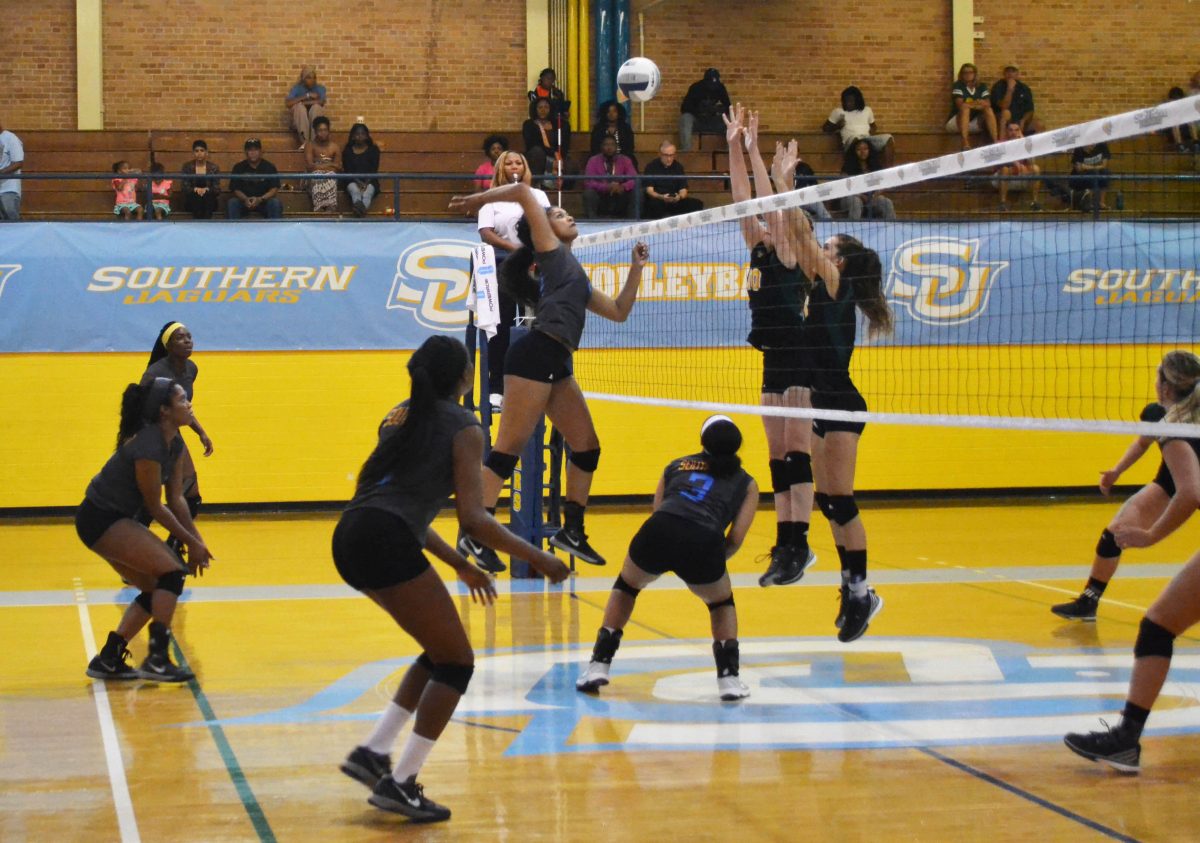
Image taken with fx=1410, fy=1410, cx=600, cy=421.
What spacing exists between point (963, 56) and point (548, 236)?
1712cm

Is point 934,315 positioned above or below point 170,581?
above

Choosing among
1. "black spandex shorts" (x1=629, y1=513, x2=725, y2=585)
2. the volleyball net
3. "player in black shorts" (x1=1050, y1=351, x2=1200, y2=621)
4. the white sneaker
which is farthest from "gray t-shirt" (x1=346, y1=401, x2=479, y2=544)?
the volleyball net

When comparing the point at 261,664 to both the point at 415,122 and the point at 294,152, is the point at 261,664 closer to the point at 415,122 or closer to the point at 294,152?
the point at 294,152

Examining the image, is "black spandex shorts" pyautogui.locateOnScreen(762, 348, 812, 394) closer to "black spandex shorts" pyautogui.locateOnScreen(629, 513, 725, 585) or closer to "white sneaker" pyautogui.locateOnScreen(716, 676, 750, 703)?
"black spandex shorts" pyautogui.locateOnScreen(629, 513, 725, 585)

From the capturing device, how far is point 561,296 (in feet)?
25.2

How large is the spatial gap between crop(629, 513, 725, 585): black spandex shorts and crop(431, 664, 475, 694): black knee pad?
199 cm

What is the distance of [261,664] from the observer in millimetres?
8602

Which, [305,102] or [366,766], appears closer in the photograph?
[366,766]

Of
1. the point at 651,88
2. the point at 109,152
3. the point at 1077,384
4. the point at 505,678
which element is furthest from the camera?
the point at 109,152

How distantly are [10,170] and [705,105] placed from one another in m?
9.58

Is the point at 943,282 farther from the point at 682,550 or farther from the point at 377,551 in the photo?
the point at 377,551

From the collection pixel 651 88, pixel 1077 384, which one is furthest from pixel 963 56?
pixel 651 88

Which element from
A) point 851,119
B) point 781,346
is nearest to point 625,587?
point 781,346

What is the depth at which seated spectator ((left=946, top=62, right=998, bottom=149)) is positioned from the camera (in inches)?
841
